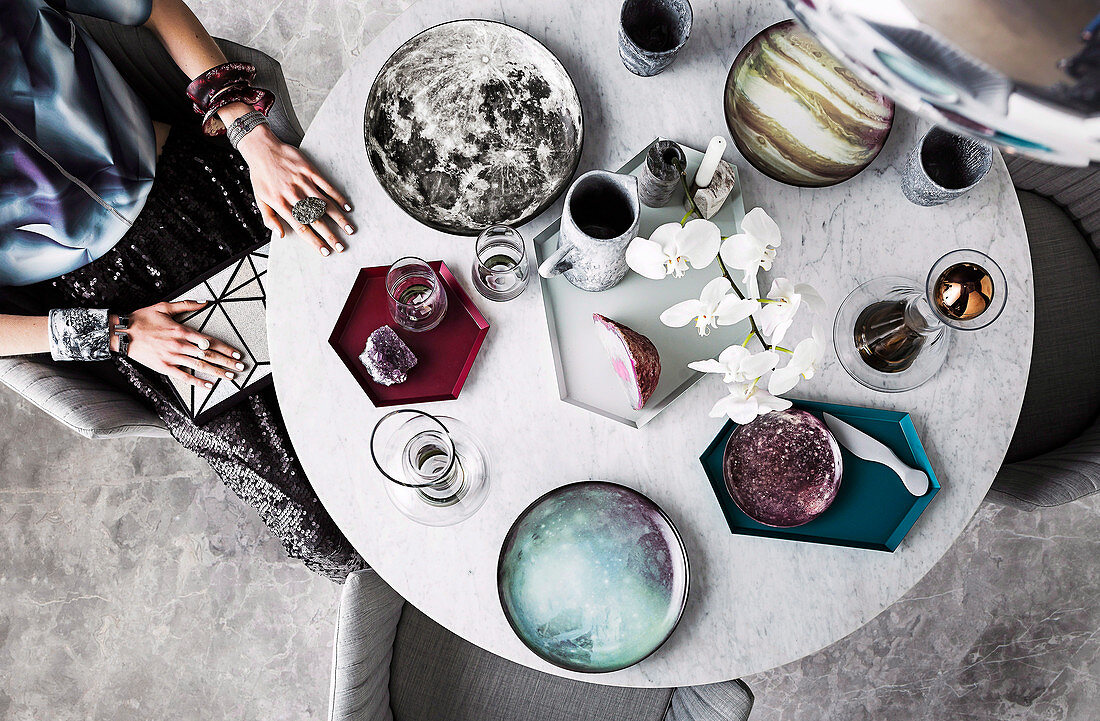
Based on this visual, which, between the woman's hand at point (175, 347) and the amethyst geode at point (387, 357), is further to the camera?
the woman's hand at point (175, 347)

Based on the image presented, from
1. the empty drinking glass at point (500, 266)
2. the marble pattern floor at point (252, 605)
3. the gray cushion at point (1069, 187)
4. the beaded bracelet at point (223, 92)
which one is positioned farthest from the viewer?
the marble pattern floor at point (252, 605)

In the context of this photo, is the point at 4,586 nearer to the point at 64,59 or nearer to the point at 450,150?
the point at 64,59

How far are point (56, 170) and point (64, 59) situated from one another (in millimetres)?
167

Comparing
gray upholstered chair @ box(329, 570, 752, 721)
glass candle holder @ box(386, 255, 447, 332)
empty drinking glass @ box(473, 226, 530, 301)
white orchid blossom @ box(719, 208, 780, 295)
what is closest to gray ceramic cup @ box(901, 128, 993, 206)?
white orchid blossom @ box(719, 208, 780, 295)

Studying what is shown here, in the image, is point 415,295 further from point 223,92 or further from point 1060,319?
point 1060,319

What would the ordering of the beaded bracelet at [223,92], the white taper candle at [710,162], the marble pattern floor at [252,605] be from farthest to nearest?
the marble pattern floor at [252,605], the beaded bracelet at [223,92], the white taper candle at [710,162]

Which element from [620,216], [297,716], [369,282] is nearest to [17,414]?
[297,716]

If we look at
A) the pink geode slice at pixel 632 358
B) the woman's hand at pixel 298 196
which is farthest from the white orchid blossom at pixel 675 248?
the woman's hand at pixel 298 196

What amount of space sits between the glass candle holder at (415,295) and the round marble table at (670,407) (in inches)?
1.9

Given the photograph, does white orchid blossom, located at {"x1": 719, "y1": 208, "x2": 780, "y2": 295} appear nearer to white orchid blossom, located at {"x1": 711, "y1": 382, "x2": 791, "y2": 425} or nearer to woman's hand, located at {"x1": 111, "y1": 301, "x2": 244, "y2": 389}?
white orchid blossom, located at {"x1": 711, "y1": 382, "x2": 791, "y2": 425}

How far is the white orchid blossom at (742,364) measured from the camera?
28.0 inches

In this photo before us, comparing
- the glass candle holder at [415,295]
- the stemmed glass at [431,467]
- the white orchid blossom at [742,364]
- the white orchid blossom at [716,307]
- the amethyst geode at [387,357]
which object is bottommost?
the stemmed glass at [431,467]

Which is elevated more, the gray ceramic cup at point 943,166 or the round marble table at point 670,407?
the gray ceramic cup at point 943,166

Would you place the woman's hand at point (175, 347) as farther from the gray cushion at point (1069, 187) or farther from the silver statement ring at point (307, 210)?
the gray cushion at point (1069, 187)
